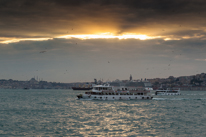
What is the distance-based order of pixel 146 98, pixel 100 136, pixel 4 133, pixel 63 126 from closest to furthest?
pixel 100 136, pixel 4 133, pixel 63 126, pixel 146 98

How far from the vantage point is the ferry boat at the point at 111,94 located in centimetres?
8906

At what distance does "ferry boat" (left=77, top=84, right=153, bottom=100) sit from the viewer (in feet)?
292

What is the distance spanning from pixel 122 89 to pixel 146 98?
846 centimetres

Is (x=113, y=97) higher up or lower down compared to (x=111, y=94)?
lower down

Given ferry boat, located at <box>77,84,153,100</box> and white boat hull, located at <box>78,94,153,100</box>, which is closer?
white boat hull, located at <box>78,94,153,100</box>

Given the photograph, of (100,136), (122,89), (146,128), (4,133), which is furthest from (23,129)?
(122,89)

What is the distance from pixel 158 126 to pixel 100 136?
10.6 meters

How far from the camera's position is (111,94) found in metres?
91.1


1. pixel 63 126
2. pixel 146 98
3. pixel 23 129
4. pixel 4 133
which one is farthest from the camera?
pixel 146 98

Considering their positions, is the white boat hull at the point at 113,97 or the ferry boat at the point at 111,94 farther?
the ferry boat at the point at 111,94

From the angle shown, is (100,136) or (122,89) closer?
(100,136)

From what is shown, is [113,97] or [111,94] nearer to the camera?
[113,97]

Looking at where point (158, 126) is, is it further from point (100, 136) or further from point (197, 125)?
point (100, 136)

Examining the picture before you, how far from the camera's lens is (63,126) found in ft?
124
